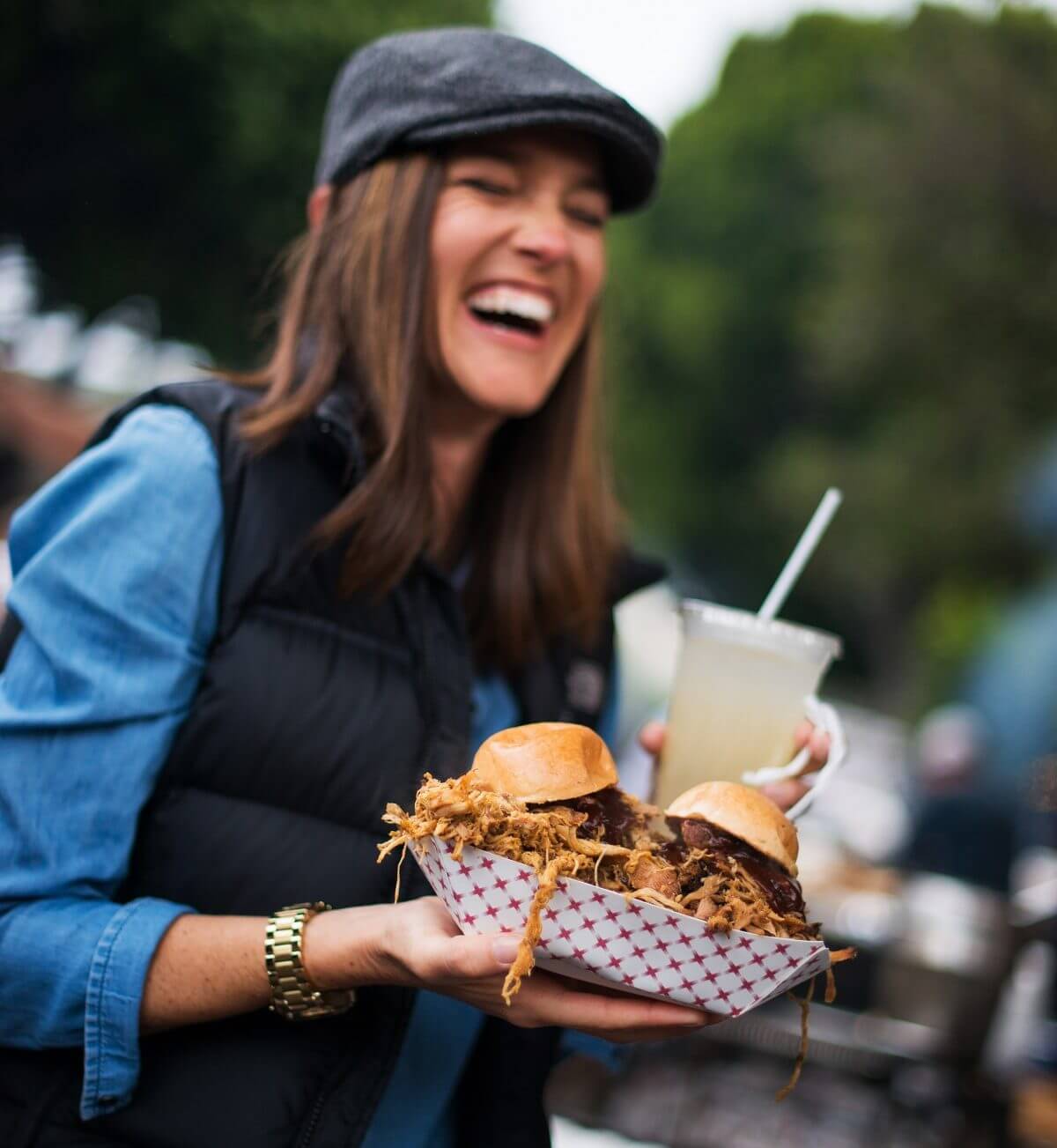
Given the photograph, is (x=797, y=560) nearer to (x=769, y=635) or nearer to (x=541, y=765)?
(x=769, y=635)

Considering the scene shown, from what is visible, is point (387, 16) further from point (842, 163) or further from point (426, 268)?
point (842, 163)

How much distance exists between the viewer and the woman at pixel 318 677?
179cm

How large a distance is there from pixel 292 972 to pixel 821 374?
89.3 feet

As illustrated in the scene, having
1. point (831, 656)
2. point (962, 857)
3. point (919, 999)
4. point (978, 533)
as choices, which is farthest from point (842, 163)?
point (831, 656)

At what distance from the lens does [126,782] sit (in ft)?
6.05

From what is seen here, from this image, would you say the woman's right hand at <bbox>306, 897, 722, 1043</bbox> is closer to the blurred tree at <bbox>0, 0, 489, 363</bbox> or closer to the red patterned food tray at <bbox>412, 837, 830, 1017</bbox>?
the red patterned food tray at <bbox>412, 837, 830, 1017</bbox>

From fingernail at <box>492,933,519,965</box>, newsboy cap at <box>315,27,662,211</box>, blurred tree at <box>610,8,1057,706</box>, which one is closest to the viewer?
fingernail at <box>492,933,519,965</box>

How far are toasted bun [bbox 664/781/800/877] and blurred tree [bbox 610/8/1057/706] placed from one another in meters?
7.50

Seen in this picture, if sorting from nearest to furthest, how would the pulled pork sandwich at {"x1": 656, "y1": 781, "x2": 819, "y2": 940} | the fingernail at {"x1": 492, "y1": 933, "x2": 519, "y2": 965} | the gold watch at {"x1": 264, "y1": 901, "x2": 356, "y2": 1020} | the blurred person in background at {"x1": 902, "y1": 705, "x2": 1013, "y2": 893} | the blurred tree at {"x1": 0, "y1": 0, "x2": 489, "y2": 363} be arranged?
the fingernail at {"x1": 492, "y1": 933, "x2": 519, "y2": 965} → the pulled pork sandwich at {"x1": 656, "y1": 781, "x2": 819, "y2": 940} → the gold watch at {"x1": 264, "y1": 901, "x2": 356, "y2": 1020} → the blurred person in background at {"x1": 902, "y1": 705, "x2": 1013, "y2": 893} → the blurred tree at {"x1": 0, "y1": 0, "x2": 489, "y2": 363}

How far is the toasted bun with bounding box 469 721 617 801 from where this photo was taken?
1708mm

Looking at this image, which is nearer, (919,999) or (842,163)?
(919,999)

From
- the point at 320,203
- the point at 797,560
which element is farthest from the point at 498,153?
the point at 797,560

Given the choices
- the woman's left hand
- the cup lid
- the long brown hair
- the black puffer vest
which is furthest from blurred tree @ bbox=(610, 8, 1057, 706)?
the black puffer vest

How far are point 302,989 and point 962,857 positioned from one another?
8045mm
